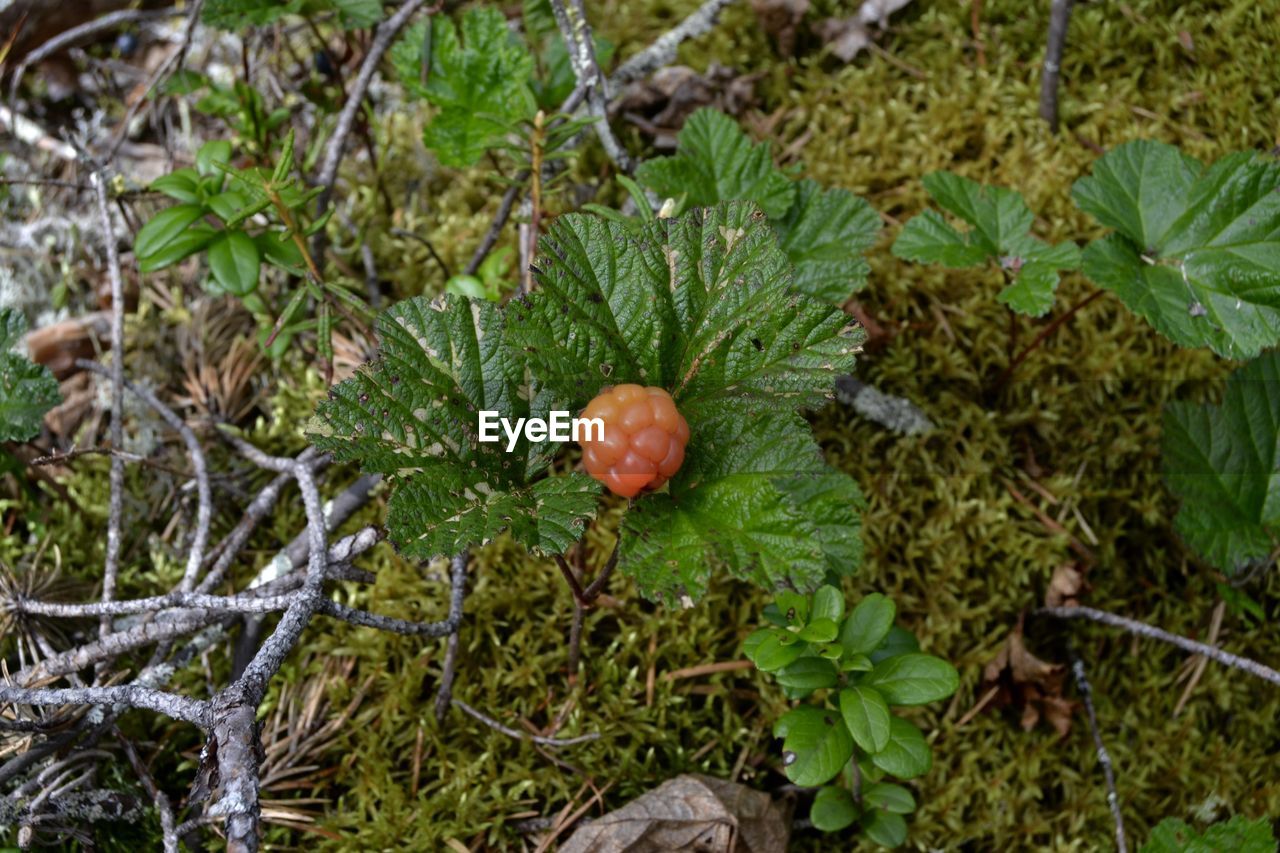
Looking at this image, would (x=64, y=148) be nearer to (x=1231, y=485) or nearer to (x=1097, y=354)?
(x=1097, y=354)

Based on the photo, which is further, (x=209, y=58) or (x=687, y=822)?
(x=209, y=58)

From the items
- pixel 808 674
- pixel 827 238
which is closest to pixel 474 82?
pixel 827 238

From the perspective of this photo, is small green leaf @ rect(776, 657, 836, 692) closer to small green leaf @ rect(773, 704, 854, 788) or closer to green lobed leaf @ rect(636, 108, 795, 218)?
small green leaf @ rect(773, 704, 854, 788)

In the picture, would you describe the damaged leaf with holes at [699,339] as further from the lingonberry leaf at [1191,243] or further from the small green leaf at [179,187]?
the small green leaf at [179,187]

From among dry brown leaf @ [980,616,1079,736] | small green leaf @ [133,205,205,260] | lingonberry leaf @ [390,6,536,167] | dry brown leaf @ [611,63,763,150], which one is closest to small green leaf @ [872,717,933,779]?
dry brown leaf @ [980,616,1079,736]

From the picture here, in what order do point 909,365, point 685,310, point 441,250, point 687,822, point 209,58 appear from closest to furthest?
1. point 685,310
2. point 687,822
3. point 909,365
4. point 441,250
5. point 209,58

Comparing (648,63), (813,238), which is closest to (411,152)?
(648,63)
